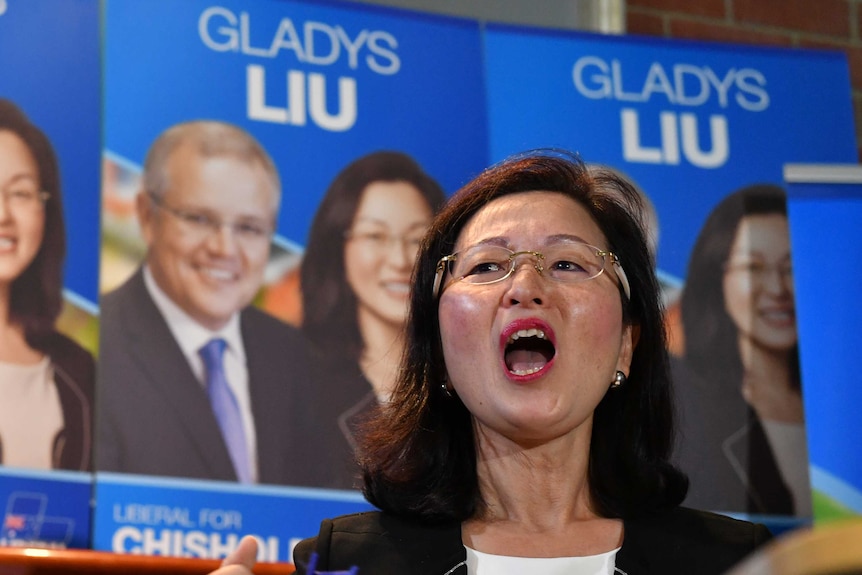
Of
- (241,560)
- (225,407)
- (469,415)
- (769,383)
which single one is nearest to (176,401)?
(225,407)

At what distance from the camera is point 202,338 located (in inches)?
112

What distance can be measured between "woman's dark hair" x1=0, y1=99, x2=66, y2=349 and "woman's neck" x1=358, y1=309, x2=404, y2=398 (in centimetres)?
74

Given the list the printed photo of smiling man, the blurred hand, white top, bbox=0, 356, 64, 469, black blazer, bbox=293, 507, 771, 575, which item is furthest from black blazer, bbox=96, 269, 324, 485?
the blurred hand

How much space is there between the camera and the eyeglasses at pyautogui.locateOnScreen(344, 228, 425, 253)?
299cm

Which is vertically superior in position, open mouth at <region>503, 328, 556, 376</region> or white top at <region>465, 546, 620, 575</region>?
open mouth at <region>503, 328, 556, 376</region>

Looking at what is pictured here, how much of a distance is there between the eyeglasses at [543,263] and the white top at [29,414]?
1243 millimetres

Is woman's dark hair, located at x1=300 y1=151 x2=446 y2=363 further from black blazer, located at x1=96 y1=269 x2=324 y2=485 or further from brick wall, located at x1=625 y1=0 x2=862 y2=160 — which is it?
brick wall, located at x1=625 y1=0 x2=862 y2=160

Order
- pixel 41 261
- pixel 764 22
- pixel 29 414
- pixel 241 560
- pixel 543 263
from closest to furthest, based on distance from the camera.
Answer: pixel 241 560
pixel 543 263
pixel 29 414
pixel 41 261
pixel 764 22

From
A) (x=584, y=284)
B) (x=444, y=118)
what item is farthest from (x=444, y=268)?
(x=444, y=118)

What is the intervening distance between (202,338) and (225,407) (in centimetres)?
18

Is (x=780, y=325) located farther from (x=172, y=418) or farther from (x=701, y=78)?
(x=172, y=418)

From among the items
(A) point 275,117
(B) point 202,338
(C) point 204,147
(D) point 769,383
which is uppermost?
(A) point 275,117

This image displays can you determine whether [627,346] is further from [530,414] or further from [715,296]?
[715,296]

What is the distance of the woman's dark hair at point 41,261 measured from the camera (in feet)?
8.86
